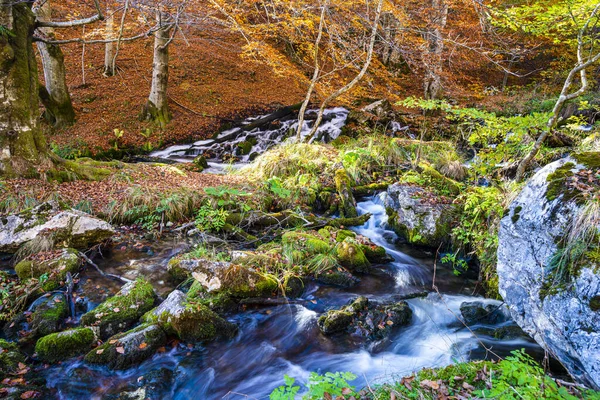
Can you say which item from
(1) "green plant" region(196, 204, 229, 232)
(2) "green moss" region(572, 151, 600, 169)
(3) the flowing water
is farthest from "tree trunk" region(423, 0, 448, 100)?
(3) the flowing water

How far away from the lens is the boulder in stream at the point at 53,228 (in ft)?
17.5

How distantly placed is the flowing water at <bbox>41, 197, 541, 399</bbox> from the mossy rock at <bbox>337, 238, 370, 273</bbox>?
14.3 inches

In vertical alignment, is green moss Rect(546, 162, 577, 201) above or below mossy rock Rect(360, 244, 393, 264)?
above

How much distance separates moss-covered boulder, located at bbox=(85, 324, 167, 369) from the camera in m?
3.68

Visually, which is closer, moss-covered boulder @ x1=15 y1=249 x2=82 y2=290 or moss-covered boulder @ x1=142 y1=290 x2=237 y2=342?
moss-covered boulder @ x1=142 y1=290 x2=237 y2=342

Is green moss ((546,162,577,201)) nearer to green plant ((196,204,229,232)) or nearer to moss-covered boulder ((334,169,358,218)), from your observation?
moss-covered boulder ((334,169,358,218))

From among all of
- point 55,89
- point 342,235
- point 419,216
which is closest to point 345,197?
point 342,235

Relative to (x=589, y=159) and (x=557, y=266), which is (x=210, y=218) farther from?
(x=589, y=159)

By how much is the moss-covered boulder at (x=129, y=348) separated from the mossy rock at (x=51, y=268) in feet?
4.87

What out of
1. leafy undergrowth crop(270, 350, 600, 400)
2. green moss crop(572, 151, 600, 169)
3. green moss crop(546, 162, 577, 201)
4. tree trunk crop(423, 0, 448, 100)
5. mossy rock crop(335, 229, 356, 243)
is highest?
tree trunk crop(423, 0, 448, 100)

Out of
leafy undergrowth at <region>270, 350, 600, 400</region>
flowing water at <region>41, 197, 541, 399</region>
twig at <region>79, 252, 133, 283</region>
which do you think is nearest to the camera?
leafy undergrowth at <region>270, 350, 600, 400</region>

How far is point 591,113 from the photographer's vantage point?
1027 centimetres

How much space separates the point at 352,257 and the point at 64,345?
4.03 metres

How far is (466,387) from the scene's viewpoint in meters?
2.56
